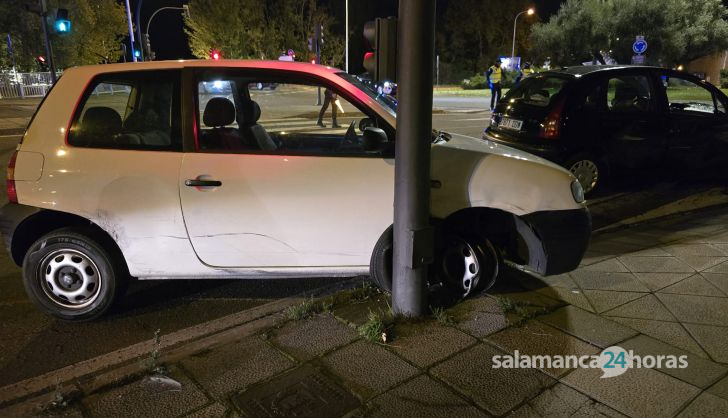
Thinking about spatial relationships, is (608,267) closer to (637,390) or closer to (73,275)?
(637,390)

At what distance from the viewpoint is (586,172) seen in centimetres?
698

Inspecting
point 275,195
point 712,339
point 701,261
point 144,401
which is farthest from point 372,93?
point 701,261

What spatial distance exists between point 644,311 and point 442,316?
1.46 meters

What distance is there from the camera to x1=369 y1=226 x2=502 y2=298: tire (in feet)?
12.3

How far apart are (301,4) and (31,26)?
24.9m

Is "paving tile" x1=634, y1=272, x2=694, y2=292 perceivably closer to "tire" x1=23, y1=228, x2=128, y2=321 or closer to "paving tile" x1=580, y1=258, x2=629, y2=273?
"paving tile" x1=580, y1=258, x2=629, y2=273

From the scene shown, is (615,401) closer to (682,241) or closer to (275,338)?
(275,338)

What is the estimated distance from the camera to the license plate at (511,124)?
7117 mm

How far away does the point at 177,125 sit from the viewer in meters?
3.60

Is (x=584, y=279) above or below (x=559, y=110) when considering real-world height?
below

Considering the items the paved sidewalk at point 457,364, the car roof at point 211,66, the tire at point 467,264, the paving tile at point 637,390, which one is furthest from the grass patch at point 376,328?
the car roof at point 211,66

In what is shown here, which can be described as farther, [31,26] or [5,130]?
[31,26]

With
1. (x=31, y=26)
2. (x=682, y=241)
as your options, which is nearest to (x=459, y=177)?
(x=682, y=241)

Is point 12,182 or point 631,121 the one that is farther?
point 631,121
